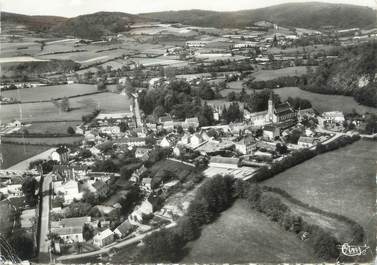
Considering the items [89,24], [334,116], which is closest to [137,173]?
[89,24]

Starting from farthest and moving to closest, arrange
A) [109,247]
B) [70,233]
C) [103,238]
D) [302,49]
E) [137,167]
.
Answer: [302,49] < [137,167] < [70,233] < [103,238] < [109,247]

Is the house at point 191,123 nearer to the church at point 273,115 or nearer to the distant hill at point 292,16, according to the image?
the church at point 273,115

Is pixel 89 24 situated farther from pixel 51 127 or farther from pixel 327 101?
pixel 327 101

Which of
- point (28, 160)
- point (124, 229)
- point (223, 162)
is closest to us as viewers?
point (124, 229)

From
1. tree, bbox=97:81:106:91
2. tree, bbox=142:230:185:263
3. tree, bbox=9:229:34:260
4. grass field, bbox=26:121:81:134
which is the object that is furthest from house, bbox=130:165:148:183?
tree, bbox=97:81:106:91

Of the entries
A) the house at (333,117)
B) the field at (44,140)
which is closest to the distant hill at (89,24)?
the field at (44,140)

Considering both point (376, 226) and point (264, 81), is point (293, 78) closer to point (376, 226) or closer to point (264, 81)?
point (264, 81)

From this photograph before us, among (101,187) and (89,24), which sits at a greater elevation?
(89,24)

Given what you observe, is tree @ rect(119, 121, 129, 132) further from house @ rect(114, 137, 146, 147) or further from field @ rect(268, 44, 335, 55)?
field @ rect(268, 44, 335, 55)
